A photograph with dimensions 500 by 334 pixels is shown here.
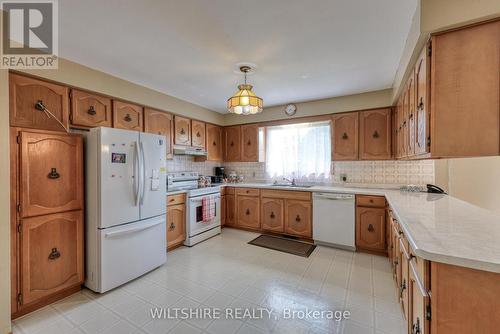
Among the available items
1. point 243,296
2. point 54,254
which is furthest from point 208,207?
point 54,254

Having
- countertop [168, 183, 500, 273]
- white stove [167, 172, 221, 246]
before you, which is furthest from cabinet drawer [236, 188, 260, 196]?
countertop [168, 183, 500, 273]

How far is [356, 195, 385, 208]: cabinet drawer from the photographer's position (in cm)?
294

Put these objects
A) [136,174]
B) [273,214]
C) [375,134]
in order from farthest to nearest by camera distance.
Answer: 1. [273,214]
2. [375,134]
3. [136,174]

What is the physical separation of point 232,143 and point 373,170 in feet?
9.06

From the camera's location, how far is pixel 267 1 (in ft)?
4.88

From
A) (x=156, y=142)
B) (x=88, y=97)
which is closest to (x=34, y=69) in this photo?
(x=88, y=97)

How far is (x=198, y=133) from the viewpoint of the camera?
4098 millimetres

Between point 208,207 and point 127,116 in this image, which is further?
point 208,207

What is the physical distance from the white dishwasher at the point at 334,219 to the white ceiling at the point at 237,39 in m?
1.71

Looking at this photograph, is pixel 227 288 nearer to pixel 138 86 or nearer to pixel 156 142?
pixel 156 142

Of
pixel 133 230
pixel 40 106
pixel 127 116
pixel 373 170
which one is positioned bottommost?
pixel 133 230

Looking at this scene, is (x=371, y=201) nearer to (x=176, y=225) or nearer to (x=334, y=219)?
(x=334, y=219)

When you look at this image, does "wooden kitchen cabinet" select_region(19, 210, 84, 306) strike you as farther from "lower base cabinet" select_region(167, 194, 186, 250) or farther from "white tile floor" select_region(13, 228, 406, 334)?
"lower base cabinet" select_region(167, 194, 186, 250)

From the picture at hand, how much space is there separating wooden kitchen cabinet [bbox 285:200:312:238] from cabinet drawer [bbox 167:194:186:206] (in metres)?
1.74
